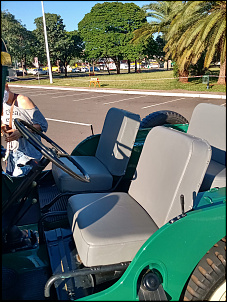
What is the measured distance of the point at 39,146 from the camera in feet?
5.79

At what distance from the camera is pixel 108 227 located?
5.85 feet

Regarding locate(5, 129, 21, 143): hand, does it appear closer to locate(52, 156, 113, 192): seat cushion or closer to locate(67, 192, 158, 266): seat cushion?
locate(52, 156, 113, 192): seat cushion

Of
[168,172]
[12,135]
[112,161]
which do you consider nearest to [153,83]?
[112,161]

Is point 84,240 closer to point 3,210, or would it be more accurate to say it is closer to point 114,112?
point 3,210

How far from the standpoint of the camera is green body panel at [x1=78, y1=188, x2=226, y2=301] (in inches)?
58.3

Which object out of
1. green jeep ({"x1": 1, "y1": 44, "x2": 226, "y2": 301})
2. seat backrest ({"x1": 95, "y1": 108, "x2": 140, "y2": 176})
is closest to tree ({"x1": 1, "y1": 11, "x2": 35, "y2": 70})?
green jeep ({"x1": 1, "y1": 44, "x2": 226, "y2": 301})

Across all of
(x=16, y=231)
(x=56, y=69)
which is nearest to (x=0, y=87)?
(x=16, y=231)

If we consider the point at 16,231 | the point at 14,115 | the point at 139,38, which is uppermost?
the point at 139,38

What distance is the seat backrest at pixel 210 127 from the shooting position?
2426 mm

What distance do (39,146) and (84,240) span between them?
620mm

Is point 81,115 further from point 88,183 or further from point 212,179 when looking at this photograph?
Result: point 212,179

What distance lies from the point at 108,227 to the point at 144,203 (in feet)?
1.27

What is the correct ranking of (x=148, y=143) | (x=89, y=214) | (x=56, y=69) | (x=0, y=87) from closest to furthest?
(x=0, y=87)
(x=89, y=214)
(x=148, y=143)
(x=56, y=69)

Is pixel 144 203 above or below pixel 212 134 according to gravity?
below
